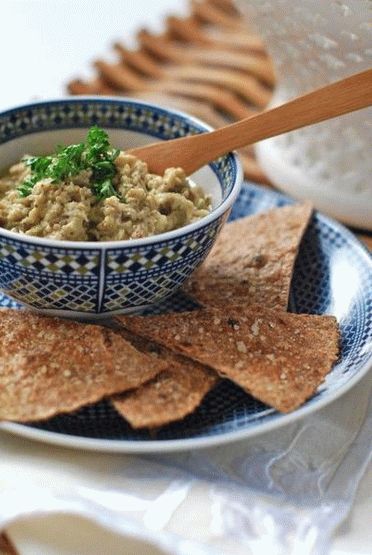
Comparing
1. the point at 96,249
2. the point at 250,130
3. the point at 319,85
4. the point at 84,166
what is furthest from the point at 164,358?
the point at 319,85

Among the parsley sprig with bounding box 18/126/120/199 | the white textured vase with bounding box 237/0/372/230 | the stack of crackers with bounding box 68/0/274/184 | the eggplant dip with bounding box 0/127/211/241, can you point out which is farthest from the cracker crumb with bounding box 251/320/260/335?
the stack of crackers with bounding box 68/0/274/184

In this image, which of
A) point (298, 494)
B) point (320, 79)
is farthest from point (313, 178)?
point (298, 494)

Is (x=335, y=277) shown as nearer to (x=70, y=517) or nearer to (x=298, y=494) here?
(x=298, y=494)

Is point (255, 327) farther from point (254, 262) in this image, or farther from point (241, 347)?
point (254, 262)

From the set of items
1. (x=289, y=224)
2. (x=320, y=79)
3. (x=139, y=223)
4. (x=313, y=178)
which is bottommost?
(x=139, y=223)

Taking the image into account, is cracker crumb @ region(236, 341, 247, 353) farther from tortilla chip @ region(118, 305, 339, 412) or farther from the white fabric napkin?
the white fabric napkin
